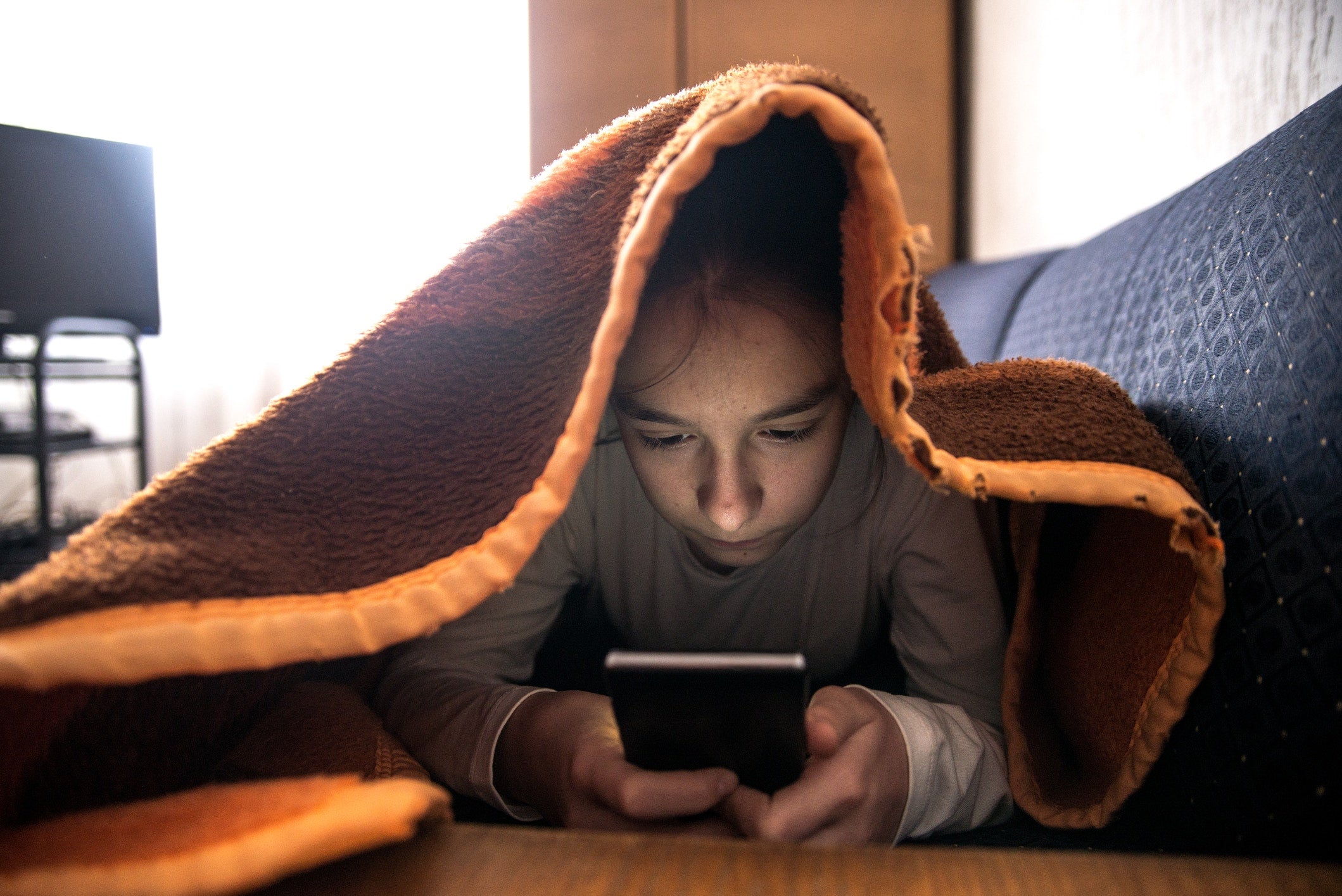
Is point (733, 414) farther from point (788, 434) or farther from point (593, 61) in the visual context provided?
point (593, 61)

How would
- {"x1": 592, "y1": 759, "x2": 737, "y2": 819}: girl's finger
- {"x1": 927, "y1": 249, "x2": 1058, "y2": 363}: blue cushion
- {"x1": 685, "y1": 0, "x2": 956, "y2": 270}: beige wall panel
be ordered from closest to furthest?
{"x1": 592, "y1": 759, "x2": 737, "y2": 819}: girl's finger → {"x1": 927, "y1": 249, "x2": 1058, "y2": 363}: blue cushion → {"x1": 685, "y1": 0, "x2": 956, "y2": 270}: beige wall panel

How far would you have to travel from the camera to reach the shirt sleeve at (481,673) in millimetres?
490

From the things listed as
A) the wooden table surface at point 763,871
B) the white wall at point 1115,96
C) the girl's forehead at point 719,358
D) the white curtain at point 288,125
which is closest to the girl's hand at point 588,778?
the wooden table surface at point 763,871

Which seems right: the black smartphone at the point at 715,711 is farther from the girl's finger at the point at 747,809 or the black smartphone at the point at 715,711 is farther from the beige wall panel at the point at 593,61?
the beige wall panel at the point at 593,61

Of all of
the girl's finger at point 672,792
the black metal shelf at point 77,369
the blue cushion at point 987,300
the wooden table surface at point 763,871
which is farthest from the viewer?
the black metal shelf at point 77,369

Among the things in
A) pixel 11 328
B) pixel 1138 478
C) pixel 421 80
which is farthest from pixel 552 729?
pixel 421 80

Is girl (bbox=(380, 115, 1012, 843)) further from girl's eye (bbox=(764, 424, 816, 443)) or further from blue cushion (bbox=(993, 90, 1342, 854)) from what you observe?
blue cushion (bbox=(993, 90, 1342, 854))

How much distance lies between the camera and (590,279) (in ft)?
1.50

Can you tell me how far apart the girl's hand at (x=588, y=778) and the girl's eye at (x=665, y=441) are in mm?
170

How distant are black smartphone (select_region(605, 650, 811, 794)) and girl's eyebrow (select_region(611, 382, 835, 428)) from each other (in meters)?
0.18

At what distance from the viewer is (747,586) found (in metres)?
0.63

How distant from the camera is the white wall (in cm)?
63

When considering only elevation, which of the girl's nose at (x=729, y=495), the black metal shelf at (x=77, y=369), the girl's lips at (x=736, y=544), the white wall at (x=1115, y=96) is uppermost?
the white wall at (x=1115, y=96)

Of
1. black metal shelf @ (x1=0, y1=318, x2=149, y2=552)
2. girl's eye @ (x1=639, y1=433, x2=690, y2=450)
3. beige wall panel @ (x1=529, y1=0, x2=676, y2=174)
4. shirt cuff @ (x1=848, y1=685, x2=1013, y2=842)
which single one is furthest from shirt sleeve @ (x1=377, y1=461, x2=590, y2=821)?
beige wall panel @ (x1=529, y1=0, x2=676, y2=174)
